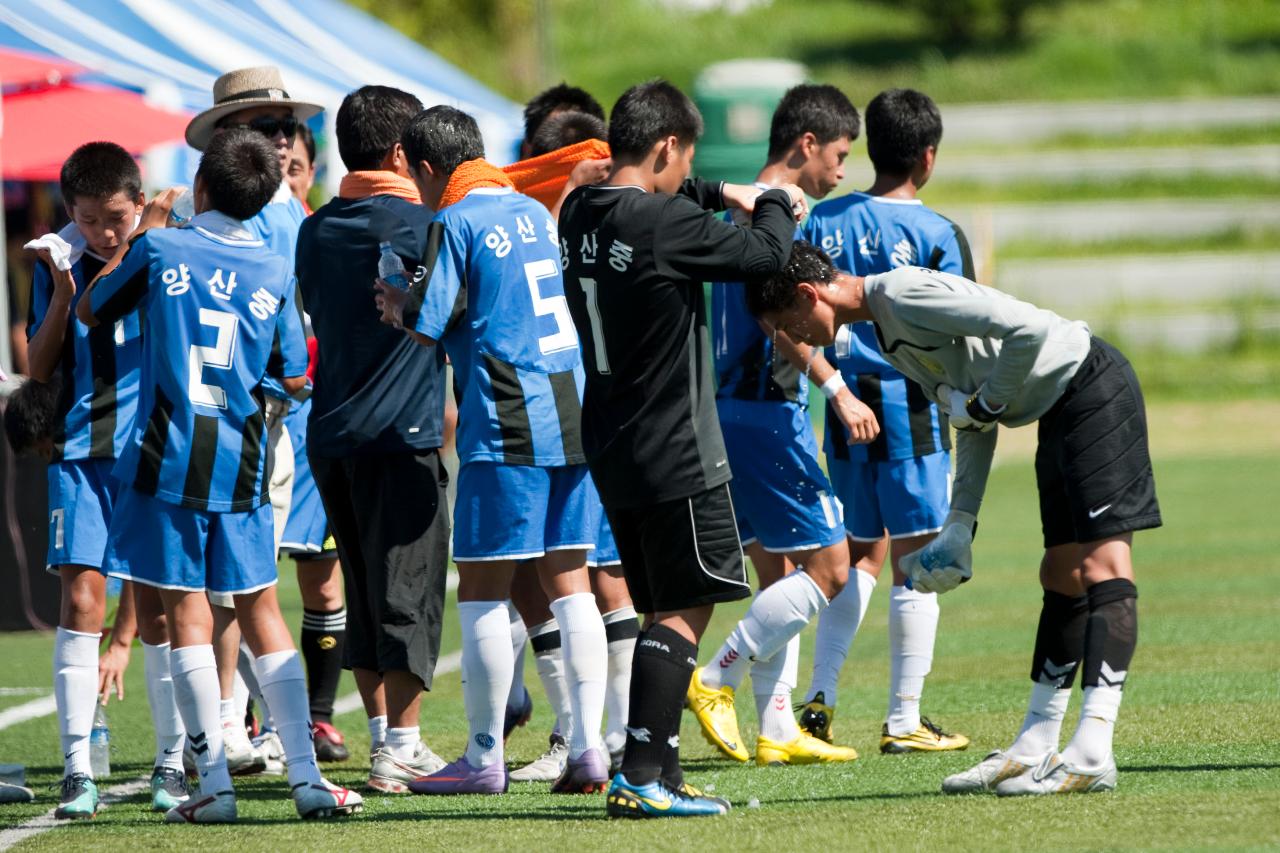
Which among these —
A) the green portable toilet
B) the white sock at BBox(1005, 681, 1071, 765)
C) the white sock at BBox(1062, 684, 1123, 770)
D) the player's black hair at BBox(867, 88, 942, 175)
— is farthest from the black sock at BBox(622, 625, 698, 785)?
the green portable toilet

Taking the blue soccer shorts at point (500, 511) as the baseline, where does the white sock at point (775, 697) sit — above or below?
below

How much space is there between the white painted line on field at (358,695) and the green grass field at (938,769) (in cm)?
17

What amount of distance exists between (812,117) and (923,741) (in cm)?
233

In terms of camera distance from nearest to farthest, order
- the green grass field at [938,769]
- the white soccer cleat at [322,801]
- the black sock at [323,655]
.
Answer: the green grass field at [938,769] < the white soccer cleat at [322,801] < the black sock at [323,655]

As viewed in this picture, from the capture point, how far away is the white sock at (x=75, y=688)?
232 inches

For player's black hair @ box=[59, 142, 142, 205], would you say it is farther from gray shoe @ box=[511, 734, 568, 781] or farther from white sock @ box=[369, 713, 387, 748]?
gray shoe @ box=[511, 734, 568, 781]

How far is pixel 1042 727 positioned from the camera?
17.9 ft

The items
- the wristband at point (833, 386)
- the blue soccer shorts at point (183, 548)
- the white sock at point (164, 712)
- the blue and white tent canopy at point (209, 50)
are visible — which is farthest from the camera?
the blue and white tent canopy at point (209, 50)

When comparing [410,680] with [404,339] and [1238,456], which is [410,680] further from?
[1238,456]

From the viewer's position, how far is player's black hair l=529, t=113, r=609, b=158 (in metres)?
6.80

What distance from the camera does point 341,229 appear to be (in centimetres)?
598

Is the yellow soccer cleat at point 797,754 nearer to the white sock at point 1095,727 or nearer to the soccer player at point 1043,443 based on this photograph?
the soccer player at point 1043,443

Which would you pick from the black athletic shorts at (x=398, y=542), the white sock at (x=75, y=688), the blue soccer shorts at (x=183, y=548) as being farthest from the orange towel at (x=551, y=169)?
the white sock at (x=75, y=688)

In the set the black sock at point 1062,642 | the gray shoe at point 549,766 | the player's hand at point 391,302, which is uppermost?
the player's hand at point 391,302
